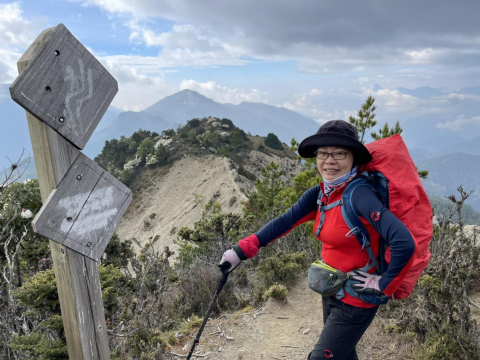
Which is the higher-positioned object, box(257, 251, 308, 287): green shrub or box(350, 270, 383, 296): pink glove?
box(350, 270, 383, 296): pink glove

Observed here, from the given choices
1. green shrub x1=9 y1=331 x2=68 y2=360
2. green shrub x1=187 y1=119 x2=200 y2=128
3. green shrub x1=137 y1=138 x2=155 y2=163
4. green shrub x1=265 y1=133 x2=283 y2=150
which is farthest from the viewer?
green shrub x1=187 y1=119 x2=200 y2=128

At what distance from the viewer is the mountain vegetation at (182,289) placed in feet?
9.93

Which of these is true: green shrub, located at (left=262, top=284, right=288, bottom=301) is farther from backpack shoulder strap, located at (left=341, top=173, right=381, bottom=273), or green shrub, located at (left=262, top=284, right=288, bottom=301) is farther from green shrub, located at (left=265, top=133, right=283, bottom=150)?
green shrub, located at (left=265, top=133, right=283, bottom=150)

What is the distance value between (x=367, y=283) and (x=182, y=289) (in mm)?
4479

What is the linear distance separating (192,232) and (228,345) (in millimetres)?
6650

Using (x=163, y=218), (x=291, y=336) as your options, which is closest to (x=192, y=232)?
(x=291, y=336)

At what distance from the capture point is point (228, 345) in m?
4.12

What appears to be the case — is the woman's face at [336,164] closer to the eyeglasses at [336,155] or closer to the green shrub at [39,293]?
the eyeglasses at [336,155]

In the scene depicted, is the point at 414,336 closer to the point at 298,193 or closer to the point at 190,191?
the point at 298,193

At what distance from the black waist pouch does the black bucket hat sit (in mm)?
738

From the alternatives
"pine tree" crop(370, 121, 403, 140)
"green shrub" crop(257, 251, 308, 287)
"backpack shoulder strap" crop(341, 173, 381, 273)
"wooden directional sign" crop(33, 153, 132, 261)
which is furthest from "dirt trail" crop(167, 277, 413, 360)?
"pine tree" crop(370, 121, 403, 140)

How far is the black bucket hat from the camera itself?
2.03m

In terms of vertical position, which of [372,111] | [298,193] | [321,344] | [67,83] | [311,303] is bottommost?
[311,303]

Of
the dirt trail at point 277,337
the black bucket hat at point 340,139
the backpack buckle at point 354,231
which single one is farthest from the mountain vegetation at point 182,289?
the black bucket hat at point 340,139
